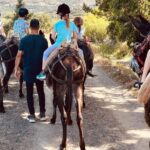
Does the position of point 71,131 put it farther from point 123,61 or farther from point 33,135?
point 123,61

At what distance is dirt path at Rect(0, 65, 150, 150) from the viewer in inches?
304

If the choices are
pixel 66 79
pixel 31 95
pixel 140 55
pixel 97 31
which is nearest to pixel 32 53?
A: pixel 31 95

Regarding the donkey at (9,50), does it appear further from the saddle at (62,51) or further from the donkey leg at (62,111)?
the donkey leg at (62,111)

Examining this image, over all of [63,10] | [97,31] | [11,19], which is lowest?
[11,19]

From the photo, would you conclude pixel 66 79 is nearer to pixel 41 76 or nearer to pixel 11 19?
pixel 41 76

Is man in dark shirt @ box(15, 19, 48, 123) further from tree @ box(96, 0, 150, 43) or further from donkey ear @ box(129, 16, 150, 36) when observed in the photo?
tree @ box(96, 0, 150, 43)

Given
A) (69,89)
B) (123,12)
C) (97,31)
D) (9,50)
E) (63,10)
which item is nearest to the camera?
(69,89)

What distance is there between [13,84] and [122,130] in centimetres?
593

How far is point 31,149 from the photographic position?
7.46 metres

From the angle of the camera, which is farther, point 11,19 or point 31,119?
point 11,19

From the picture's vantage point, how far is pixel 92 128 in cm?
876

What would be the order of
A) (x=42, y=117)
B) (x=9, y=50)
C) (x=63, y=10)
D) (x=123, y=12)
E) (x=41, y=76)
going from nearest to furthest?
(x=63, y=10)
(x=41, y=76)
(x=42, y=117)
(x=9, y=50)
(x=123, y=12)

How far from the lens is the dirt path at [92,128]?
7.73 metres

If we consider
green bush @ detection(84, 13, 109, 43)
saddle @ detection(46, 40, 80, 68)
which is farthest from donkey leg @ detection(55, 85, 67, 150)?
green bush @ detection(84, 13, 109, 43)
